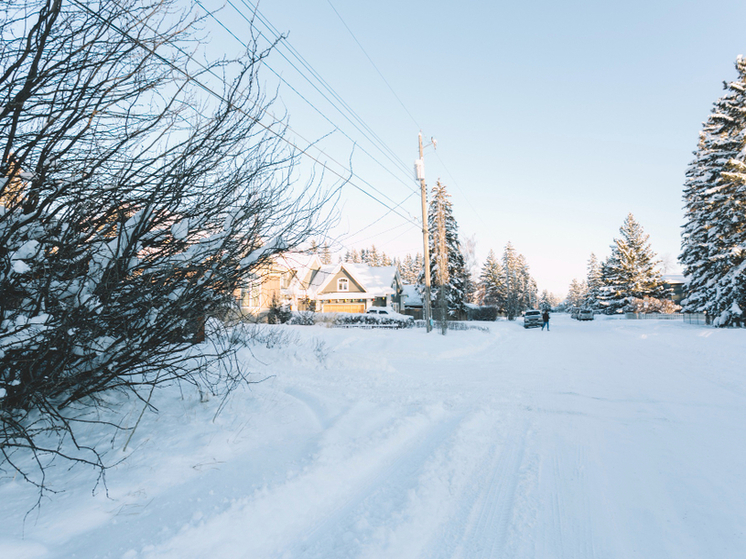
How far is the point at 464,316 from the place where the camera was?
136 ft

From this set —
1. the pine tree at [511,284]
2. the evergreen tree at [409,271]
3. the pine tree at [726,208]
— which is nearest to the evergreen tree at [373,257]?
the evergreen tree at [409,271]

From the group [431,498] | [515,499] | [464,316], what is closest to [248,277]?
[431,498]

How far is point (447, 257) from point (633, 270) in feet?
82.7

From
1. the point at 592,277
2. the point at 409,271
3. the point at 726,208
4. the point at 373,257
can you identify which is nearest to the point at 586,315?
the point at 726,208

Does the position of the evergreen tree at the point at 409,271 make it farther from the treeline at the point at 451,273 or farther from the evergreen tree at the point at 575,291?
the evergreen tree at the point at 575,291

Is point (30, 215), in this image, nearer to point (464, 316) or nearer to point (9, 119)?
point (9, 119)

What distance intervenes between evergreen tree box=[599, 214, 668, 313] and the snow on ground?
1829 inches

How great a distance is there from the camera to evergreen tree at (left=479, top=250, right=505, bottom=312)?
64.1 m

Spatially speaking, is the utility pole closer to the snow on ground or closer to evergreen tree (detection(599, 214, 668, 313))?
the snow on ground

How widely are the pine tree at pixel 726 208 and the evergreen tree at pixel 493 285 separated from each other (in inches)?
1458

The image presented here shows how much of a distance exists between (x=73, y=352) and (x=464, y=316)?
133ft

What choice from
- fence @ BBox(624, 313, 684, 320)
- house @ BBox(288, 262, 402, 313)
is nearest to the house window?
house @ BBox(288, 262, 402, 313)

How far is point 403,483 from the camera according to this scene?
11.3 ft

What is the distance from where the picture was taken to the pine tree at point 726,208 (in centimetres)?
2253
